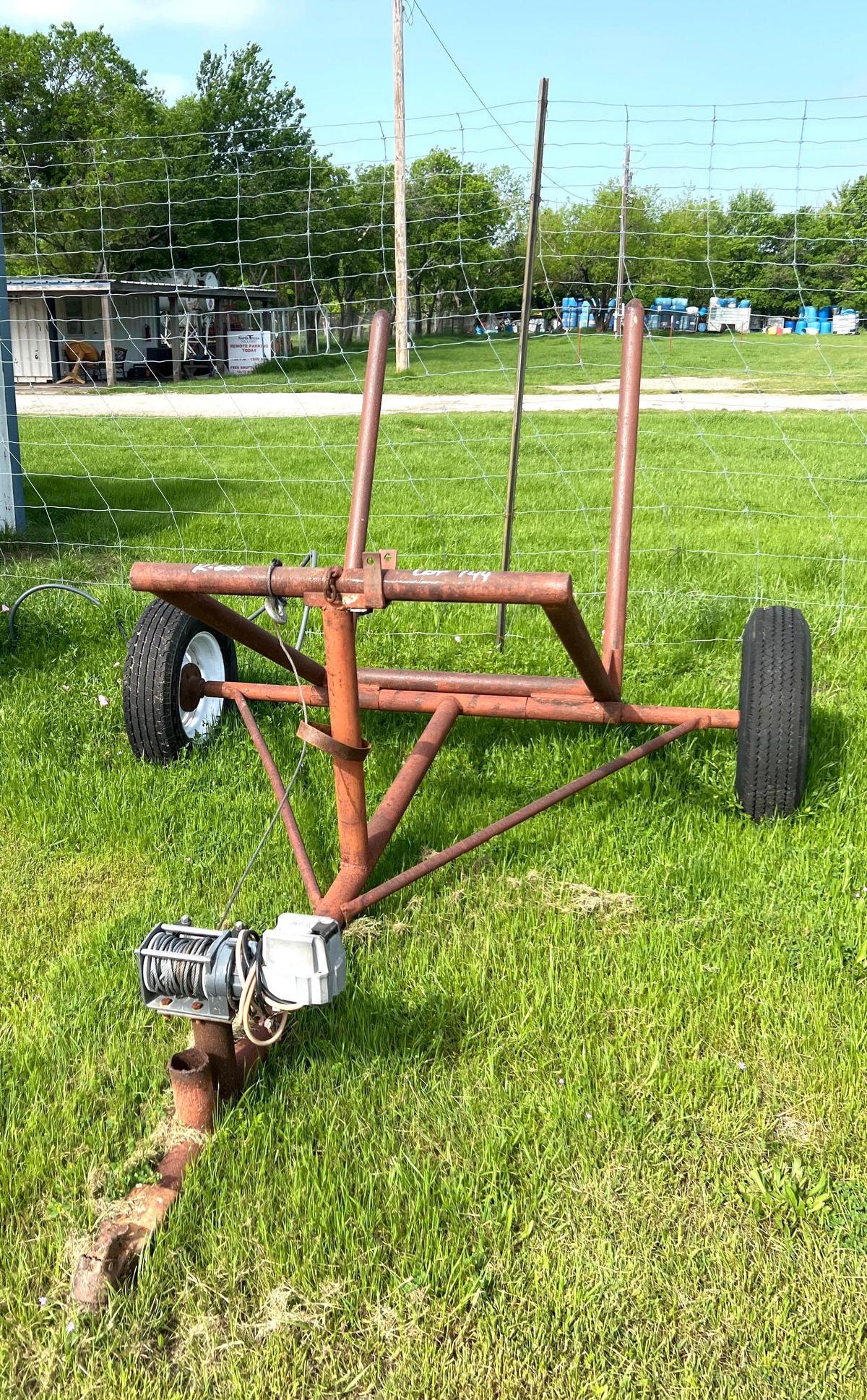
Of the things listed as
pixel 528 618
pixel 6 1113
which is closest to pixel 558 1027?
pixel 6 1113

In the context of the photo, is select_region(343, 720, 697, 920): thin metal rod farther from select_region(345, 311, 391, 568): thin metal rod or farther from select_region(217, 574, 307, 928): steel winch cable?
select_region(345, 311, 391, 568): thin metal rod

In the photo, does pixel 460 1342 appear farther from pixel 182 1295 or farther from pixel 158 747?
pixel 158 747

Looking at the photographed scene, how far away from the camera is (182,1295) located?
2002mm

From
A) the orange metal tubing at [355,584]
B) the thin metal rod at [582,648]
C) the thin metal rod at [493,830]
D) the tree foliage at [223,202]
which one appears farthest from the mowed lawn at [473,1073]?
the tree foliage at [223,202]

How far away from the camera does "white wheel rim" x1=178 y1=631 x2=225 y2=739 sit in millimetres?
4184

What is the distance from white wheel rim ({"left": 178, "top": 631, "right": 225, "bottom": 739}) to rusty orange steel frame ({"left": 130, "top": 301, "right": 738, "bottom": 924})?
169 mm

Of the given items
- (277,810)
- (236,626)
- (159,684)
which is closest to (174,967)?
(277,810)

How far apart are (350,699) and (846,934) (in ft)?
4.89

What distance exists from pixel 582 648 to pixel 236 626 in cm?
91

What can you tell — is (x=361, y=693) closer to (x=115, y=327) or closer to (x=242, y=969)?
(x=242, y=969)

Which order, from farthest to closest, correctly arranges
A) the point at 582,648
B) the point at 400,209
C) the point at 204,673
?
the point at 400,209
the point at 204,673
the point at 582,648

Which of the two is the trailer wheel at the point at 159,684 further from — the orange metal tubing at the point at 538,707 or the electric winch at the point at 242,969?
the electric winch at the point at 242,969

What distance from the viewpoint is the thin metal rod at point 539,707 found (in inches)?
138

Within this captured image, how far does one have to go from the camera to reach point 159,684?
386 centimetres
